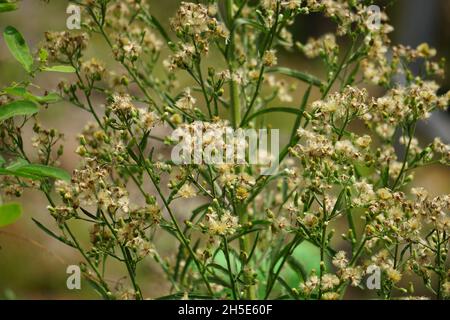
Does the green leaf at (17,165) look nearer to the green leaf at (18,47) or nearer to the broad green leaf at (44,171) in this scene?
the broad green leaf at (44,171)

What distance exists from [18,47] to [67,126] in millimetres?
4984

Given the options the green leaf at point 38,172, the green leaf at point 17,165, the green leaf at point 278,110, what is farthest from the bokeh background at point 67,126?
the green leaf at point 278,110

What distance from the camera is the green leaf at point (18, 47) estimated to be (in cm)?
178

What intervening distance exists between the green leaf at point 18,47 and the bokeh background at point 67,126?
0.95 meters

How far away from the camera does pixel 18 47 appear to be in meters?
1.79

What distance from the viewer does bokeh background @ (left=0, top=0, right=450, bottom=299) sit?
4.78 metres

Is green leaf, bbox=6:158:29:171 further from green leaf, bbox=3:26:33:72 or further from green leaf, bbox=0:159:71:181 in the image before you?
green leaf, bbox=3:26:33:72

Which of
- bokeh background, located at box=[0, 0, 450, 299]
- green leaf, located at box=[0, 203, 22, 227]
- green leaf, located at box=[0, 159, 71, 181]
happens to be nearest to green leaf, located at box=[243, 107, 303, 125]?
green leaf, located at box=[0, 159, 71, 181]

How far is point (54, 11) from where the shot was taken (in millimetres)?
8445

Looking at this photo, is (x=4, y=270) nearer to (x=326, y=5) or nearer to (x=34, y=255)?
(x=34, y=255)

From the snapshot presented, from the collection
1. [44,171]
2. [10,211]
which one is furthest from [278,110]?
[10,211]

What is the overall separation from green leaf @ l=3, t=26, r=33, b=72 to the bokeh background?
3.12 ft

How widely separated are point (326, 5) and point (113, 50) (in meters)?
0.62
